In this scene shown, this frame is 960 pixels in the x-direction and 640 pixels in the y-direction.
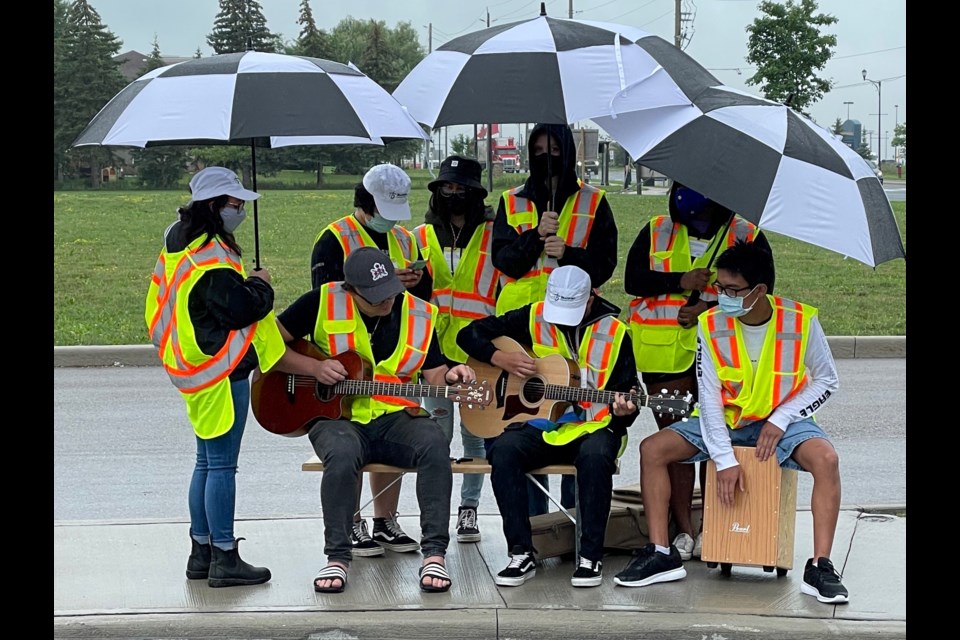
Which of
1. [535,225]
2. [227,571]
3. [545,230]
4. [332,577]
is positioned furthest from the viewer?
[535,225]

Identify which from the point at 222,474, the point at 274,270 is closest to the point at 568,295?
the point at 222,474

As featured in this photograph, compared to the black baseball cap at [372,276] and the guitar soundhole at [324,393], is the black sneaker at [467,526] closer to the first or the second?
the guitar soundhole at [324,393]

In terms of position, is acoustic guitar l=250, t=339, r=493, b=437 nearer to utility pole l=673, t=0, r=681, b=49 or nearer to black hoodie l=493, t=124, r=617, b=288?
black hoodie l=493, t=124, r=617, b=288

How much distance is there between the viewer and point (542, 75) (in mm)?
5930

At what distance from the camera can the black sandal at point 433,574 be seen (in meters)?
5.84

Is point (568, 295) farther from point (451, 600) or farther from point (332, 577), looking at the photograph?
point (332, 577)

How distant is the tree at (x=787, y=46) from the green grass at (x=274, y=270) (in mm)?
5892

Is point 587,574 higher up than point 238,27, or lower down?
lower down

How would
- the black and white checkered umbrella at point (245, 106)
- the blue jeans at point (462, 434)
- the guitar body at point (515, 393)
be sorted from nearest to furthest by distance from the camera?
the black and white checkered umbrella at point (245, 106), the guitar body at point (515, 393), the blue jeans at point (462, 434)

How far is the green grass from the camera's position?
1511 cm

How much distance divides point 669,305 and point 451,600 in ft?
6.11

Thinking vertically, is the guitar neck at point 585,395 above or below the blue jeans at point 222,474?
above

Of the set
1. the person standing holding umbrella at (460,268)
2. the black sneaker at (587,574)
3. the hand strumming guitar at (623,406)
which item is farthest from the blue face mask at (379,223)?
the black sneaker at (587,574)
